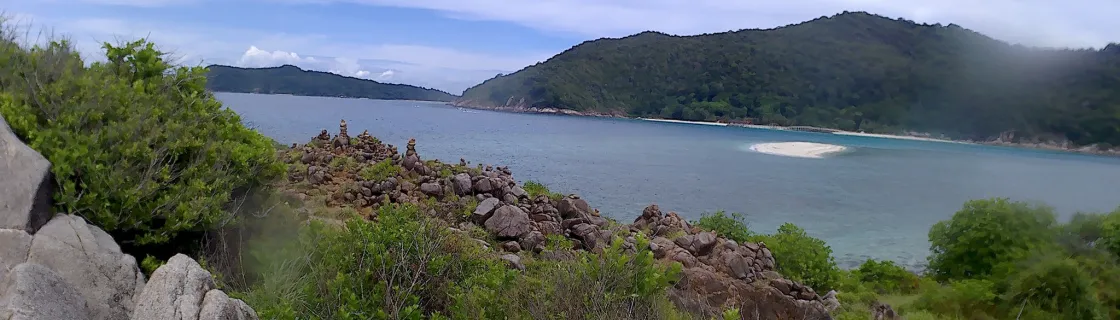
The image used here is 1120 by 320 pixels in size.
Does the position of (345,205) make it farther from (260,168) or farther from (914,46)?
(914,46)

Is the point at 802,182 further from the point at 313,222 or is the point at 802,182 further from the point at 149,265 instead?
the point at 149,265

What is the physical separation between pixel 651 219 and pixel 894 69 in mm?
114979

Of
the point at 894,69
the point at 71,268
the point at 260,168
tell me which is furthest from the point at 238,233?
the point at 894,69

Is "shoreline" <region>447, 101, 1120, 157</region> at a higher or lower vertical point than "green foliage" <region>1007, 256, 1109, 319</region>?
lower

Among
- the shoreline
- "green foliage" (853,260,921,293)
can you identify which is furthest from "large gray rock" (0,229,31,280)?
the shoreline

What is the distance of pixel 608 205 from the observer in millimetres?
22578

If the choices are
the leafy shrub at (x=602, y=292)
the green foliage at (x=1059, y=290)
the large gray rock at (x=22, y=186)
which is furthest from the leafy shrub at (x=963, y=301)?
the large gray rock at (x=22, y=186)

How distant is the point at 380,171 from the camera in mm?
10039

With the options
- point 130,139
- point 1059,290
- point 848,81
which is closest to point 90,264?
point 130,139

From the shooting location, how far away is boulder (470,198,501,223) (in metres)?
8.71

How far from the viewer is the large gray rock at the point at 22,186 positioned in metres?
4.20

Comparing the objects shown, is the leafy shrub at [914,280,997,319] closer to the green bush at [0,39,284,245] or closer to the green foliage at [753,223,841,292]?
the green foliage at [753,223,841,292]

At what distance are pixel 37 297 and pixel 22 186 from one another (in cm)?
141

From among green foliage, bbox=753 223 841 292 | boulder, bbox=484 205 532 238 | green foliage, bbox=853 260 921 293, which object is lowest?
green foliage, bbox=853 260 921 293
